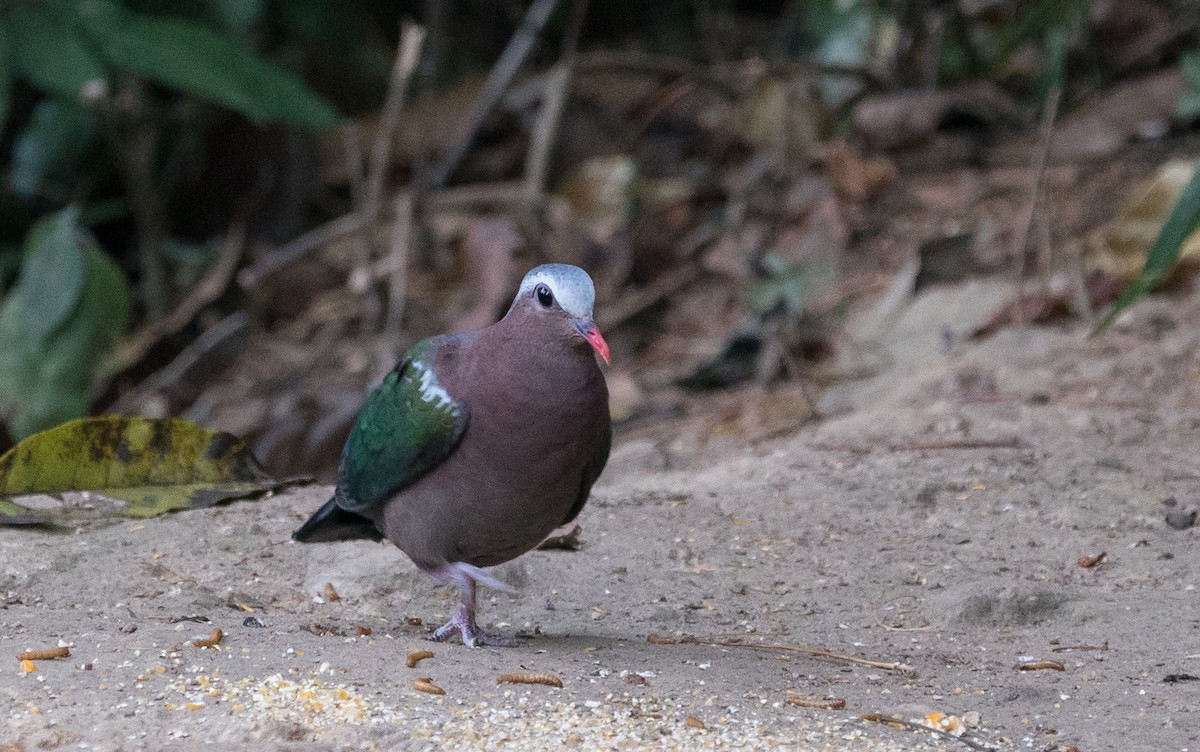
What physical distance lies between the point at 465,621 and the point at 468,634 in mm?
34

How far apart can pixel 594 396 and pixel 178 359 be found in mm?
4683

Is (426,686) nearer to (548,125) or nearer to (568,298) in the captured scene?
(568,298)

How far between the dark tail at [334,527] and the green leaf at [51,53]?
10.5 ft

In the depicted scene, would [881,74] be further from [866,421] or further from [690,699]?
[690,699]

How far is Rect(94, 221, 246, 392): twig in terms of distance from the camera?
23.2 ft

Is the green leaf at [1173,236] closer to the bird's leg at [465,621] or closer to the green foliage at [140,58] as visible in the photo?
the bird's leg at [465,621]

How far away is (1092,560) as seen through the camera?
3559mm

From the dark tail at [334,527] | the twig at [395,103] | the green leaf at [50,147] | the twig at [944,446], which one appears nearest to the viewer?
the dark tail at [334,527]

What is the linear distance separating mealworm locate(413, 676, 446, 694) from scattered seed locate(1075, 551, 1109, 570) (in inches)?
70.5

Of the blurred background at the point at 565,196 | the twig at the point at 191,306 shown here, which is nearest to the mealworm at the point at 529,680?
the blurred background at the point at 565,196

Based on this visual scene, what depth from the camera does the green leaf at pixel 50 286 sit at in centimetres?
549

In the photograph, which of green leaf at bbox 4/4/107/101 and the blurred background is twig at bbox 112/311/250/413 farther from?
green leaf at bbox 4/4/107/101

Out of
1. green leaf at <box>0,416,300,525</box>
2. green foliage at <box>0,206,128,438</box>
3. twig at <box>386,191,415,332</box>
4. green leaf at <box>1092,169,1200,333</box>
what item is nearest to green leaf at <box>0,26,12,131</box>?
green foliage at <box>0,206,128,438</box>

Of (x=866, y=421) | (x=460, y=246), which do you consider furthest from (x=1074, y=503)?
(x=460, y=246)
